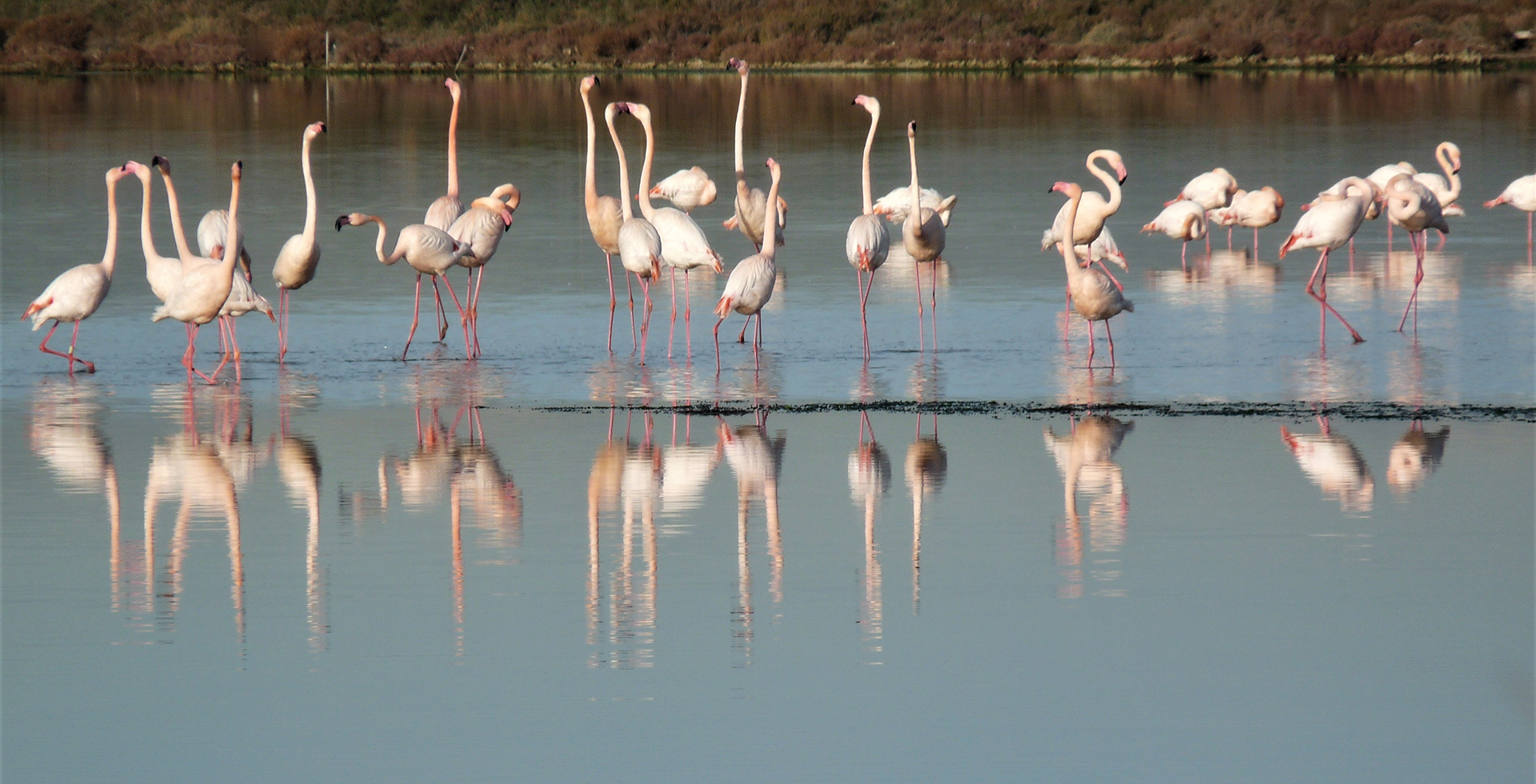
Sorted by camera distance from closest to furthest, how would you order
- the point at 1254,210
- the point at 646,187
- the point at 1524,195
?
the point at 646,187 → the point at 1254,210 → the point at 1524,195

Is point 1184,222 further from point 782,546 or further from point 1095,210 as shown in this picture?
point 782,546

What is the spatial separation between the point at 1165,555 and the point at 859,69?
53.4 metres

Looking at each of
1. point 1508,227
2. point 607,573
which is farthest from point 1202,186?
point 607,573

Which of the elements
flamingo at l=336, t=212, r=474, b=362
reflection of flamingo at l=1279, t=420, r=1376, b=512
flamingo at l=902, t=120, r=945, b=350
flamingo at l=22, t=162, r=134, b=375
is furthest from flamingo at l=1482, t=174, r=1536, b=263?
flamingo at l=22, t=162, r=134, b=375

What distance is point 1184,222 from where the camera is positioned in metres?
16.2

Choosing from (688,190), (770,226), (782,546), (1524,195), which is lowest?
(782,546)

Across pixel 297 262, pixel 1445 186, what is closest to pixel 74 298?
pixel 297 262

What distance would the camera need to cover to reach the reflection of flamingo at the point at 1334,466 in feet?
24.2

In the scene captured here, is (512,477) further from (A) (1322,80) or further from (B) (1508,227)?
(A) (1322,80)

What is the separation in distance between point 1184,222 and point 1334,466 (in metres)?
8.52

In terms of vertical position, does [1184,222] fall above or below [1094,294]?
above

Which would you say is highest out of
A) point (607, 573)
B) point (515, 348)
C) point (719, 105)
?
point (719, 105)

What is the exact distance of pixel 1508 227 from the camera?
18.0 m

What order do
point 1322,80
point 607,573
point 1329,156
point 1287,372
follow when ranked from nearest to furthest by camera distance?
point 607,573
point 1287,372
point 1329,156
point 1322,80
